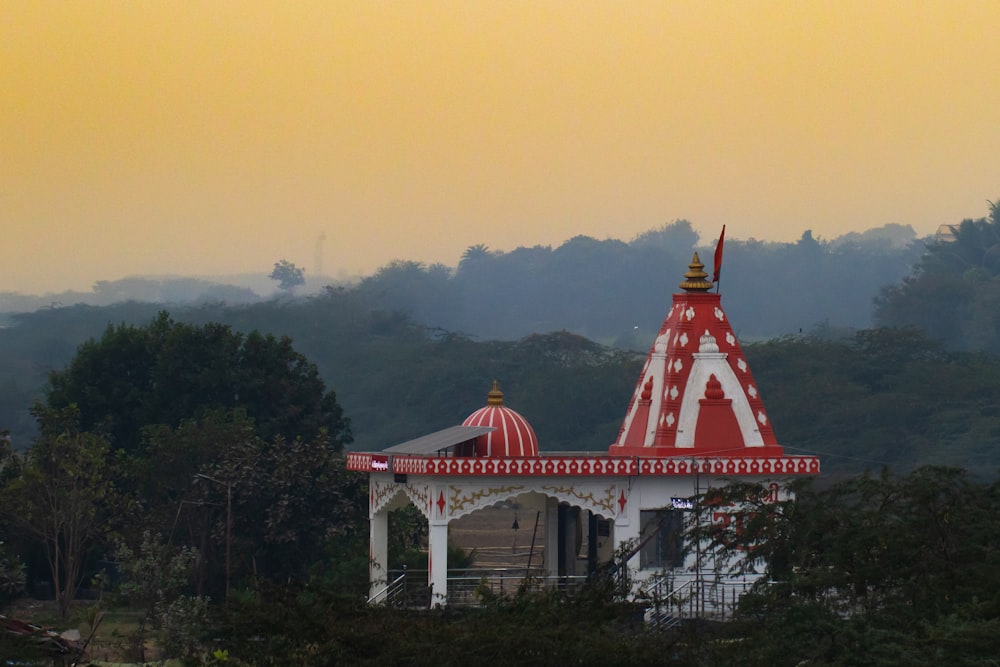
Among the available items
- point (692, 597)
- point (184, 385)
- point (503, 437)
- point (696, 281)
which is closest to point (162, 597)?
point (503, 437)

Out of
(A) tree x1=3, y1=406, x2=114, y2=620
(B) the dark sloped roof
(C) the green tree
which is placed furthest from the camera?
(A) tree x1=3, y1=406, x2=114, y2=620

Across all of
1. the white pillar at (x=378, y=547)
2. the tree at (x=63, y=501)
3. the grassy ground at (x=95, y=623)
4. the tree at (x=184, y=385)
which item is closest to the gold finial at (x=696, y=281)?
the white pillar at (x=378, y=547)

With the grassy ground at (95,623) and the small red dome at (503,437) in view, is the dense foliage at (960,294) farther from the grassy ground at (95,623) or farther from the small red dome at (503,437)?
the small red dome at (503,437)

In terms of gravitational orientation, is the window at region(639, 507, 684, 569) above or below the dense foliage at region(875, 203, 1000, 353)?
below

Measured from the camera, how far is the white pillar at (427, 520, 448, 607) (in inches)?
1357

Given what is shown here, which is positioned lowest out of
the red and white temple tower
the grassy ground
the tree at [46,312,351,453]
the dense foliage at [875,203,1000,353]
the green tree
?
the grassy ground

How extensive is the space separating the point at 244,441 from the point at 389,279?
91286 mm

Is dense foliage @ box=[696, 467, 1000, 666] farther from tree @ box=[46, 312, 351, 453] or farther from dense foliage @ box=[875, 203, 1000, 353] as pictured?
dense foliage @ box=[875, 203, 1000, 353]

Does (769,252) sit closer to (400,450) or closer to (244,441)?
(244,441)

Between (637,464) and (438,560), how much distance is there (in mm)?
4256

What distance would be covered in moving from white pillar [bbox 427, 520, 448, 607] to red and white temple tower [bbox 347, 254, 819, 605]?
0.02m

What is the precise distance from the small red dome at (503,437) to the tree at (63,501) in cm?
1297

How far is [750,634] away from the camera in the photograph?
87.3 feet

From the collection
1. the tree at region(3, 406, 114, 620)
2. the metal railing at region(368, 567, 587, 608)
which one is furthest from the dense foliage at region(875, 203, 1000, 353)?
the metal railing at region(368, 567, 587, 608)
